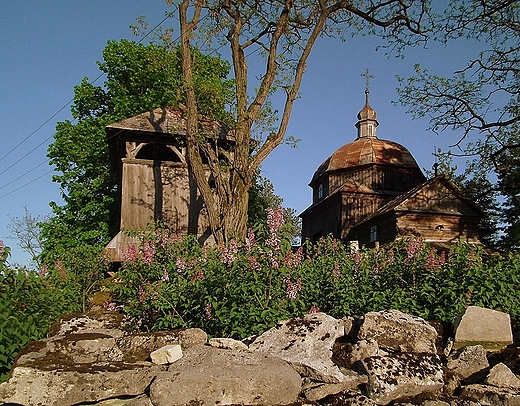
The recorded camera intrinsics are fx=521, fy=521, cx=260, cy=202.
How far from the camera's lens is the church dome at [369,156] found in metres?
31.3

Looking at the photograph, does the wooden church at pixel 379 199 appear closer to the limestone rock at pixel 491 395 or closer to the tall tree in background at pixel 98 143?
the tall tree in background at pixel 98 143

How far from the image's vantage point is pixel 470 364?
4434 mm

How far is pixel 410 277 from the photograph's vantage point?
20.3 feet

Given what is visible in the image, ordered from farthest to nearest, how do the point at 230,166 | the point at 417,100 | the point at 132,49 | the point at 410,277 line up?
the point at 132,49, the point at 417,100, the point at 230,166, the point at 410,277

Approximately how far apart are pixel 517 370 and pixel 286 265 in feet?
7.84

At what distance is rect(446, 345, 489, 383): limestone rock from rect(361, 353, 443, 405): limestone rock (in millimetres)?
235

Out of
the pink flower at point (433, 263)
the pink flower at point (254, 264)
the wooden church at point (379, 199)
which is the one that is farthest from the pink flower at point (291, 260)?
the wooden church at point (379, 199)

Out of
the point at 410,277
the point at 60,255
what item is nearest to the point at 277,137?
the point at 60,255

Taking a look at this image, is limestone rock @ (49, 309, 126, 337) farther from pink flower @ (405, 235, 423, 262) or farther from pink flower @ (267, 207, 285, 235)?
pink flower @ (405, 235, 423, 262)

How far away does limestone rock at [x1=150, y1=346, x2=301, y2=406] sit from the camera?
3.67 meters

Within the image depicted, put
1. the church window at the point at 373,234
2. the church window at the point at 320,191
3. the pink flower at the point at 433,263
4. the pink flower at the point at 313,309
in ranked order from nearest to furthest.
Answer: the pink flower at the point at 313,309, the pink flower at the point at 433,263, the church window at the point at 373,234, the church window at the point at 320,191

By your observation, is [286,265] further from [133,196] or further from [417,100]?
[417,100]

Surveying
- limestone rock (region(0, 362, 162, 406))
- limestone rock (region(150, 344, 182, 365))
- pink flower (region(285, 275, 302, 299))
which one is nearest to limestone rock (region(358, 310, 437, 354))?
pink flower (region(285, 275, 302, 299))

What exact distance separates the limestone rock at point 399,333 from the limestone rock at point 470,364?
0.20 metres
